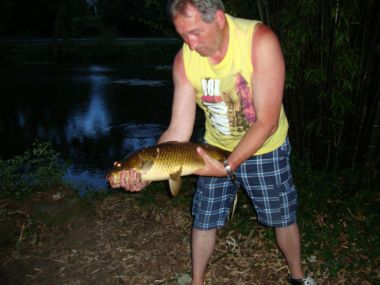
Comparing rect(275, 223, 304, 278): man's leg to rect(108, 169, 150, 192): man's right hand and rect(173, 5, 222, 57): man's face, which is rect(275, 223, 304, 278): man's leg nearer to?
rect(108, 169, 150, 192): man's right hand

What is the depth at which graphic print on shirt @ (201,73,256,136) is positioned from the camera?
2613mm

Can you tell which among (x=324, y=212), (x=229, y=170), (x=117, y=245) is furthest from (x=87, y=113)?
(x=229, y=170)

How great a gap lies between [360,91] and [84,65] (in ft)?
68.9

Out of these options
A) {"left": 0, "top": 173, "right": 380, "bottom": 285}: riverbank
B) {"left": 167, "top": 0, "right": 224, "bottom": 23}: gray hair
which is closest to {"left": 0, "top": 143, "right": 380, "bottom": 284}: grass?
{"left": 0, "top": 173, "right": 380, "bottom": 285}: riverbank

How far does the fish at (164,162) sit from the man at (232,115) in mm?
55

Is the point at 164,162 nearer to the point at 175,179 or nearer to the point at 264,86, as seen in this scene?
the point at 175,179

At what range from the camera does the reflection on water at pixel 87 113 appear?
9.25m

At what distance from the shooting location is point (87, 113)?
12922 millimetres

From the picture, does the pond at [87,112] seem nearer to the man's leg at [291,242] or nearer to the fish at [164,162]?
the fish at [164,162]

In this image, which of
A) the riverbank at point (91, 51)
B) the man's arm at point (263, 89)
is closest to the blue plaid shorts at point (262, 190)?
the man's arm at point (263, 89)

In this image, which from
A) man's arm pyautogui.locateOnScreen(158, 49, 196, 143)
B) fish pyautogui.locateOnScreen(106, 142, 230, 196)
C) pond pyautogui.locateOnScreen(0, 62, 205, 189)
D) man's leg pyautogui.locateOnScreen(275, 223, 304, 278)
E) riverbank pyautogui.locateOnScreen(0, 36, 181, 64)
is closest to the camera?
fish pyautogui.locateOnScreen(106, 142, 230, 196)

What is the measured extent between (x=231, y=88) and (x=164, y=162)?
2.21 ft

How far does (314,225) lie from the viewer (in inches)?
170

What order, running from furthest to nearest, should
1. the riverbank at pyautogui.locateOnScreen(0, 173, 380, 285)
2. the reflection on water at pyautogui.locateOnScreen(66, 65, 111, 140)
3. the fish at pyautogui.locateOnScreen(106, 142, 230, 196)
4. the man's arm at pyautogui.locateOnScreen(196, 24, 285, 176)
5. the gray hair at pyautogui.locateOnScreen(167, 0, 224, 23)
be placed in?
the reflection on water at pyautogui.locateOnScreen(66, 65, 111, 140)
the riverbank at pyautogui.locateOnScreen(0, 173, 380, 285)
the fish at pyautogui.locateOnScreen(106, 142, 230, 196)
the man's arm at pyautogui.locateOnScreen(196, 24, 285, 176)
the gray hair at pyautogui.locateOnScreen(167, 0, 224, 23)
